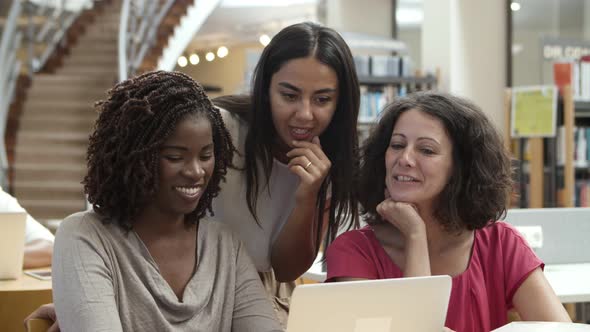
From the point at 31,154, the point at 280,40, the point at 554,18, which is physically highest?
the point at 554,18

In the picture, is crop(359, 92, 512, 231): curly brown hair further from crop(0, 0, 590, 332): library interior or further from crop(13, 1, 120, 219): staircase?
crop(13, 1, 120, 219): staircase

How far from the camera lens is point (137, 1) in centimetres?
868

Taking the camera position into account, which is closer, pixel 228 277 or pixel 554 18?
pixel 228 277

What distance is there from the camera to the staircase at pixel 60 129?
23.9ft

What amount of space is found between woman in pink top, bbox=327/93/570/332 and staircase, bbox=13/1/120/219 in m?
5.25

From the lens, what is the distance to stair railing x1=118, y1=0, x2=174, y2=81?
8.00 metres

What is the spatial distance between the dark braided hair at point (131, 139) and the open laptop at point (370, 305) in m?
0.43

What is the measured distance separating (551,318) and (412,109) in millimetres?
541

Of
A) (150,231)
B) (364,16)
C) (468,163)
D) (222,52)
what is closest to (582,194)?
(468,163)

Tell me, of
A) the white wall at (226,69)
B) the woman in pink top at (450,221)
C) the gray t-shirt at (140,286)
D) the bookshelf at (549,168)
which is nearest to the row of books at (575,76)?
the bookshelf at (549,168)

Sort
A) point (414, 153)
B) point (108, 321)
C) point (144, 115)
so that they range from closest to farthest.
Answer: point (108, 321), point (144, 115), point (414, 153)

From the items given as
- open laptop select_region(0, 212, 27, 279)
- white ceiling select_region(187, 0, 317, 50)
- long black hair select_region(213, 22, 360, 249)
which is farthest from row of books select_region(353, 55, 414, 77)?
long black hair select_region(213, 22, 360, 249)

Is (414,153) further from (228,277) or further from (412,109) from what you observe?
(228,277)

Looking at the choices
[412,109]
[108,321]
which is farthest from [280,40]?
[108,321]
